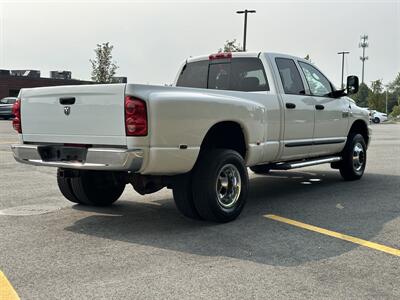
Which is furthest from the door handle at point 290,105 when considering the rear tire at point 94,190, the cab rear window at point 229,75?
the rear tire at point 94,190

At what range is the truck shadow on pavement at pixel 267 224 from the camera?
15.3ft

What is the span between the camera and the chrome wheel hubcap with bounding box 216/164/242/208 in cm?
569

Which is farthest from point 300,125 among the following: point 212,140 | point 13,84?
point 13,84

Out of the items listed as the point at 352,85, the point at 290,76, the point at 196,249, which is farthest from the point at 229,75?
the point at 196,249

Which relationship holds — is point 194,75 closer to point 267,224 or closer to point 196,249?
point 267,224

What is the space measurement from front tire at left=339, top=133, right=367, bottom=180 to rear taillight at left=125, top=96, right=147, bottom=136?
4970 millimetres

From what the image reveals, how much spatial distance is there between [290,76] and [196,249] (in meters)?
3.51

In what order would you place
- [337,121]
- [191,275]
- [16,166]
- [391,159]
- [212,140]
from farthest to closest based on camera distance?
[391,159] → [16,166] → [337,121] → [212,140] → [191,275]

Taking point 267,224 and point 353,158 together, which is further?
point 353,158

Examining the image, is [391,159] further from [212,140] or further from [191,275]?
[191,275]

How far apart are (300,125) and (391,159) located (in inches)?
256

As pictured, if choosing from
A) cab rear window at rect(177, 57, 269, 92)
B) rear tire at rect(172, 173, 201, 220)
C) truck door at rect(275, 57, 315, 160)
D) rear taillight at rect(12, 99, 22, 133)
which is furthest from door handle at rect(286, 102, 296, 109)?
rear taillight at rect(12, 99, 22, 133)

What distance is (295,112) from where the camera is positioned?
22.9ft

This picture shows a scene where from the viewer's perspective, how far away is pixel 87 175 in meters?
6.02
